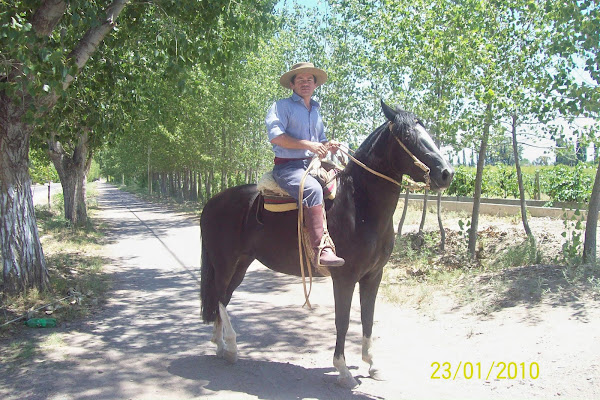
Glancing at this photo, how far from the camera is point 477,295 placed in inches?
273

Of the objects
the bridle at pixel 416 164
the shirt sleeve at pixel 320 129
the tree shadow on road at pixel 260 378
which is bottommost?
the tree shadow on road at pixel 260 378

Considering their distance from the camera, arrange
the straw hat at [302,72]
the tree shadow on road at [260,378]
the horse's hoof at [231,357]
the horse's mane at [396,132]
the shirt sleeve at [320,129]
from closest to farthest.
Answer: the horse's mane at [396,132]
the tree shadow on road at [260,378]
the straw hat at [302,72]
the shirt sleeve at [320,129]
the horse's hoof at [231,357]

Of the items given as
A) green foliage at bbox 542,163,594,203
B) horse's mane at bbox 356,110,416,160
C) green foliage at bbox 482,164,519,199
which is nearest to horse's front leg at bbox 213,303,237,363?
horse's mane at bbox 356,110,416,160

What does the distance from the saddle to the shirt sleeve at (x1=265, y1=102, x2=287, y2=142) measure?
18.9 inches

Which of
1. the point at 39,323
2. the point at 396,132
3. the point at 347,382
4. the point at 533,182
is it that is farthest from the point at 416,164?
the point at 533,182

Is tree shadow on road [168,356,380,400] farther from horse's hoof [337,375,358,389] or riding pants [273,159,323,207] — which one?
riding pants [273,159,323,207]

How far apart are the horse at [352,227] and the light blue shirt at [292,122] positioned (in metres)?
0.52

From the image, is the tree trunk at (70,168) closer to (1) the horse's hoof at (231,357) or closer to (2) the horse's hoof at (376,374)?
(1) the horse's hoof at (231,357)

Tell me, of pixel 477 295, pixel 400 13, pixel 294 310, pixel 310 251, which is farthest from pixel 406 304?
pixel 400 13

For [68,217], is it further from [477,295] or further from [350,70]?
[477,295]

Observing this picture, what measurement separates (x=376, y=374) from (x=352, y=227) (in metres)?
1.47

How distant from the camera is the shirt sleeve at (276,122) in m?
4.46

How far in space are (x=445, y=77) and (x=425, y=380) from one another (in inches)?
281

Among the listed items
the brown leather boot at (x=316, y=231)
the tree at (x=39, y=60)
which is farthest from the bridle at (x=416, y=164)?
the tree at (x=39, y=60)
